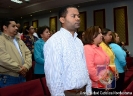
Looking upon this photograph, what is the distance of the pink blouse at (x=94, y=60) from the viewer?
68.3 inches

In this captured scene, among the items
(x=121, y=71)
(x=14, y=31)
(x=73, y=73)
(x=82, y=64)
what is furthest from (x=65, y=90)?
(x=121, y=71)

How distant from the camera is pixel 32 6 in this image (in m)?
7.92

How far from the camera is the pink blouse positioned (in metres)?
1.73

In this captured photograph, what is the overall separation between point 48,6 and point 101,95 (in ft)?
20.6

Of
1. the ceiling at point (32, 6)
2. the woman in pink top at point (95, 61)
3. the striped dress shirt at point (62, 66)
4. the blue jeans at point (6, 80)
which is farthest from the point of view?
the ceiling at point (32, 6)

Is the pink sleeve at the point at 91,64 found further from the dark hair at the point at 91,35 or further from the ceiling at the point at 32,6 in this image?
the ceiling at the point at 32,6

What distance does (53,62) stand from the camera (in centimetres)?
121

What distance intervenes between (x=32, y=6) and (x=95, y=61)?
266 inches

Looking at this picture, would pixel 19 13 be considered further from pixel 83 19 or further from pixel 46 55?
pixel 46 55

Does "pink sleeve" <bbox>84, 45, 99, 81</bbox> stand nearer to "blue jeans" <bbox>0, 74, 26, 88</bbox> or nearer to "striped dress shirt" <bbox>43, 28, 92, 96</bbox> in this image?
"striped dress shirt" <bbox>43, 28, 92, 96</bbox>

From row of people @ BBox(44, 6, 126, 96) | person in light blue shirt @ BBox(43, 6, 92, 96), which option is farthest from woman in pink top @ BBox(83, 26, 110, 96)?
person in light blue shirt @ BBox(43, 6, 92, 96)

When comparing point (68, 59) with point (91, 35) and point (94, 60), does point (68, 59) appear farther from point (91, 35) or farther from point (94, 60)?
A: point (91, 35)

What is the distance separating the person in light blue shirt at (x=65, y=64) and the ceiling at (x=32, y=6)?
5504mm

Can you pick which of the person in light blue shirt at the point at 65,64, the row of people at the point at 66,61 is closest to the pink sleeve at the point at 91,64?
the row of people at the point at 66,61
